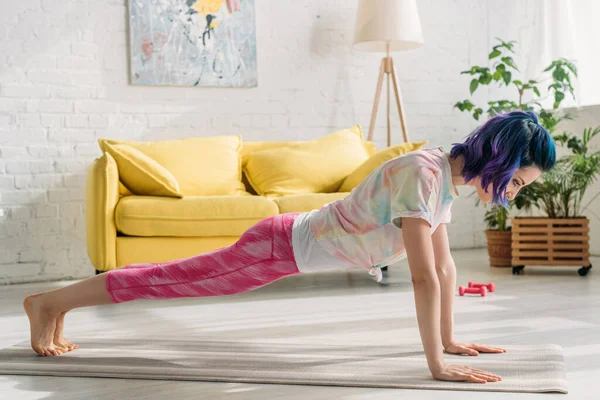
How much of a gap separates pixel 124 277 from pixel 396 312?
53.1 inches

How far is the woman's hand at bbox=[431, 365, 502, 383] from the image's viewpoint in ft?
6.19

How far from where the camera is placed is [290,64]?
5152mm

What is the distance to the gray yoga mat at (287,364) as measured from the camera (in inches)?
76.9

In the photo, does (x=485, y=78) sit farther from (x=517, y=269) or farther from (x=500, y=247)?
(x=517, y=269)

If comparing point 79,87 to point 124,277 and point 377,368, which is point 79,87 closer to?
point 124,277

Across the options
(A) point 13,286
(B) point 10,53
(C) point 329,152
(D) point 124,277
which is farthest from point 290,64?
(D) point 124,277

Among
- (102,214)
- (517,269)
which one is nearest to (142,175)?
(102,214)

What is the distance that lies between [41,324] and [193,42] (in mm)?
2900

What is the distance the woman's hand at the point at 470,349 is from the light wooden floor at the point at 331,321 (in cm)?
21

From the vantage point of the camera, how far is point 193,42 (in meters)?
4.81

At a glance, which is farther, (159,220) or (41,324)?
(159,220)

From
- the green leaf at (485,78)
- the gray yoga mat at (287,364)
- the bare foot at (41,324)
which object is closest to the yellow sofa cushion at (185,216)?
the gray yoga mat at (287,364)

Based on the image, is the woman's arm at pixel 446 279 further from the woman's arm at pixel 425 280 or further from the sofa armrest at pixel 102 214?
the sofa armrest at pixel 102 214

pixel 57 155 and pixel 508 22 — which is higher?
pixel 508 22
